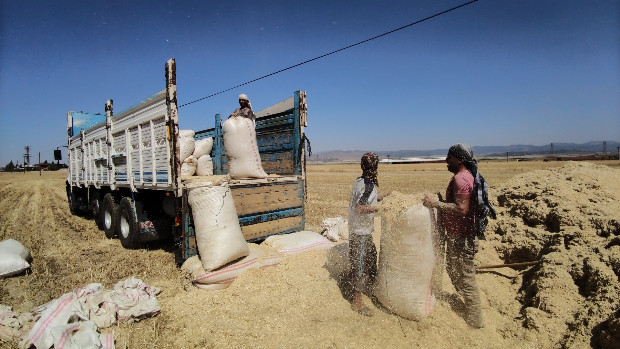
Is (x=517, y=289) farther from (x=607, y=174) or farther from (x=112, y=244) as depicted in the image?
(x=112, y=244)

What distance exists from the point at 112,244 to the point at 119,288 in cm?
308

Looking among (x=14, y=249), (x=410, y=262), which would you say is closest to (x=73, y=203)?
(x=14, y=249)

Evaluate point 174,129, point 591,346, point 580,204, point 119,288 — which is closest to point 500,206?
point 580,204

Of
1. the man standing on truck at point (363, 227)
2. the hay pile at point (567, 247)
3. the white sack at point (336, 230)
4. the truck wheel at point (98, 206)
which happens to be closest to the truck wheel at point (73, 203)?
the truck wheel at point (98, 206)

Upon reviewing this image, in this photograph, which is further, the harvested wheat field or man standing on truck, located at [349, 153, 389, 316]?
man standing on truck, located at [349, 153, 389, 316]

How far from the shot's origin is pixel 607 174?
4.39 m

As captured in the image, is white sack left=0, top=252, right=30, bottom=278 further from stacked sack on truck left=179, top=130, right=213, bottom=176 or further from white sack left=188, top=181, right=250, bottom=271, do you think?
white sack left=188, top=181, right=250, bottom=271

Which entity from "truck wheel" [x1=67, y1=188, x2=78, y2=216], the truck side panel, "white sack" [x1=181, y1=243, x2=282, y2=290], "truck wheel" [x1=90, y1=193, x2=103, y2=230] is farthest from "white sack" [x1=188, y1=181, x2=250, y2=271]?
"truck wheel" [x1=67, y1=188, x2=78, y2=216]

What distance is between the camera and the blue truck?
13.9 ft

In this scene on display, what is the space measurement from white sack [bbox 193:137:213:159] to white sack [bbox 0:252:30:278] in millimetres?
2983

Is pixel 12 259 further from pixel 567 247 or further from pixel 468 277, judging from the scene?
pixel 567 247

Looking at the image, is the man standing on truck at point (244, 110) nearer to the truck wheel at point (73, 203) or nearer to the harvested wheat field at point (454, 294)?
the harvested wheat field at point (454, 294)

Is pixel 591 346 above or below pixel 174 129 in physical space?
below

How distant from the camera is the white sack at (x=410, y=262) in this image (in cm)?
286
